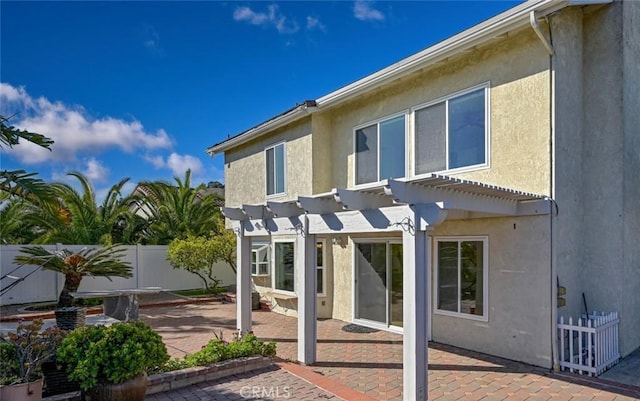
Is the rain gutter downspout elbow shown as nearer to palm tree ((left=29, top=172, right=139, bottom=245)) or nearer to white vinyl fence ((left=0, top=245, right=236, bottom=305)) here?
white vinyl fence ((left=0, top=245, right=236, bottom=305))

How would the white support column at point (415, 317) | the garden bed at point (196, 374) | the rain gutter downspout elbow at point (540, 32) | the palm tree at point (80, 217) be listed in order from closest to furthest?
the white support column at point (415, 317) < the garden bed at point (196, 374) < the rain gutter downspout elbow at point (540, 32) < the palm tree at point (80, 217)

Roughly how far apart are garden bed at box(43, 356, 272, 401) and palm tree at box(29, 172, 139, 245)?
40.7ft

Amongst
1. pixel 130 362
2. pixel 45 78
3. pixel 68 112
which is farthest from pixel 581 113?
pixel 68 112

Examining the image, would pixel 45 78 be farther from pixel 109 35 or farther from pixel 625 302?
pixel 625 302

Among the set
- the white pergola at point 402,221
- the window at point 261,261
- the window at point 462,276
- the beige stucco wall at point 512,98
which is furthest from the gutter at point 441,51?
the window at point 261,261

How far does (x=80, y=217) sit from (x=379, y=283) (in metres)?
14.6

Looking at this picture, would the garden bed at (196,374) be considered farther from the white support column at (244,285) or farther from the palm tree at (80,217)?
the palm tree at (80,217)

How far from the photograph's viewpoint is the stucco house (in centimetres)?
805

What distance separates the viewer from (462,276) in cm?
1013

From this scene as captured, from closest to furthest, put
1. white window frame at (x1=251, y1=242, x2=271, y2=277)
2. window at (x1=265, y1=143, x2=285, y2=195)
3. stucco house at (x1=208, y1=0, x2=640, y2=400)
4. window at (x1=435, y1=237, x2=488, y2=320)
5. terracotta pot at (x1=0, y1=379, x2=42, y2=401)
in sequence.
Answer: terracotta pot at (x1=0, y1=379, x2=42, y2=401)
stucco house at (x1=208, y1=0, x2=640, y2=400)
window at (x1=435, y1=237, x2=488, y2=320)
window at (x1=265, y1=143, x2=285, y2=195)
white window frame at (x1=251, y1=242, x2=271, y2=277)

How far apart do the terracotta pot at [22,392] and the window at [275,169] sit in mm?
10742

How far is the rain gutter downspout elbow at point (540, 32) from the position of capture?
8156 millimetres
